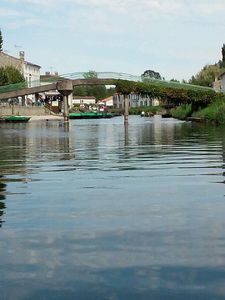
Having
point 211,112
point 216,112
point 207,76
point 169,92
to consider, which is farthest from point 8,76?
point 216,112

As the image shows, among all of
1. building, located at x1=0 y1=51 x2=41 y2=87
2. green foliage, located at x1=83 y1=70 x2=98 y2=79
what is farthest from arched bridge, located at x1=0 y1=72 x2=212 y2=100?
building, located at x1=0 y1=51 x2=41 y2=87

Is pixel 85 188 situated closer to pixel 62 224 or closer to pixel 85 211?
pixel 85 211

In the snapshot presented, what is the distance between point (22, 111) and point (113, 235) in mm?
94819

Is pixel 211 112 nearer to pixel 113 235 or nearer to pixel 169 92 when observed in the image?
pixel 169 92

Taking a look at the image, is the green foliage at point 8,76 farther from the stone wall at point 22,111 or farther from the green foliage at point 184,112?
the green foliage at point 184,112

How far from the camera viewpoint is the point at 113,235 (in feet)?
25.7

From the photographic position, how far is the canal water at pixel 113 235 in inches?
225

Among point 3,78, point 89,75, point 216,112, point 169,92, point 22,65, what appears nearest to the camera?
point 216,112

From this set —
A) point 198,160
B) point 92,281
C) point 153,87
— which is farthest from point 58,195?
point 153,87

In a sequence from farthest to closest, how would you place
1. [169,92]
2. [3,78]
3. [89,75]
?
[3,78] → [89,75] → [169,92]

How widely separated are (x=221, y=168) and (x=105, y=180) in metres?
3.99

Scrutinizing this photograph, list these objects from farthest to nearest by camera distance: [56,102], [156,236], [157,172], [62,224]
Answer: [56,102]
[157,172]
[62,224]
[156,236]

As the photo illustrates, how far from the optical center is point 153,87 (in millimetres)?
68312

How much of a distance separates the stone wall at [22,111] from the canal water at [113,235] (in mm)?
81893
